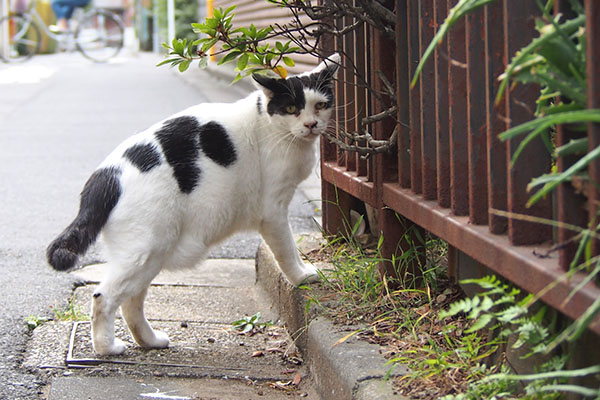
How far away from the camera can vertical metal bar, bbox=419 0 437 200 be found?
8.73 ft

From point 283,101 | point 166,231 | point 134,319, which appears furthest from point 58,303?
point 283,101

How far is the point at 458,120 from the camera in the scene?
2.44m

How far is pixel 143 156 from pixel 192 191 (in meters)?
0.23

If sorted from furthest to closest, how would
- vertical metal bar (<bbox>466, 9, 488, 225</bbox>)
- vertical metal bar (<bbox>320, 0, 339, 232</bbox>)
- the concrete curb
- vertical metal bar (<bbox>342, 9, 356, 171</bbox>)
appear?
vertical metal bar (<bbox>320, 0, 339, 232</bbox>) < vertical metal bar (<bbox>342, 9, 356, 171</bbox>) < the concrete curb < vertical metal bar (<bbox>466, 9, 488, 225</bbox>)

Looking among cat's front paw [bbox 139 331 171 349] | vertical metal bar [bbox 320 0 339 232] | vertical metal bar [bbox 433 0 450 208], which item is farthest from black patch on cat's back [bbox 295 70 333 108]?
cat's front paw [bbox 139 331 171 349]

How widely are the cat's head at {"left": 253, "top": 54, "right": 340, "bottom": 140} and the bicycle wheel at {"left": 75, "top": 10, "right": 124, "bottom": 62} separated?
16.9m

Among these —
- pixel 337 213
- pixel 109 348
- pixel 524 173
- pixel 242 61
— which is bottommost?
pixel 109 348

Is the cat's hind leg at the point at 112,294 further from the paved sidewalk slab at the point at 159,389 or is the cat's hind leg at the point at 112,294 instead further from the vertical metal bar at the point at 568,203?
the vertical metal bar at the point at 568,203

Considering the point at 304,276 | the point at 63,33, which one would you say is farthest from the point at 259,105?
the point at 63,33

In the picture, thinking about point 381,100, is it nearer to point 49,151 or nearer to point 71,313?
point 71,313

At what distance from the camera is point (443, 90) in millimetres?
2568

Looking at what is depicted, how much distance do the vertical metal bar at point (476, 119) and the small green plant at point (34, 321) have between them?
195 cm

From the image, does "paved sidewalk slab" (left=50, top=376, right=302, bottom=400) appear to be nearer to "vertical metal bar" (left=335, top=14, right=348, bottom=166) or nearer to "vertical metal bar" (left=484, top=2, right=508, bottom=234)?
"vertical metal bar" (left=484, top=2, right=508, bottom=234)

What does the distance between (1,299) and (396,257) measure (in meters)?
1.84
